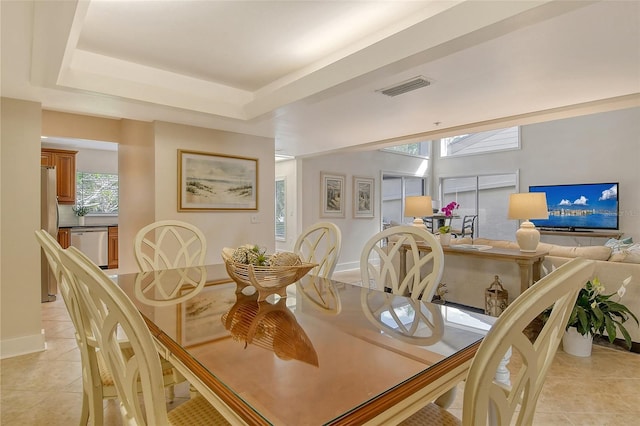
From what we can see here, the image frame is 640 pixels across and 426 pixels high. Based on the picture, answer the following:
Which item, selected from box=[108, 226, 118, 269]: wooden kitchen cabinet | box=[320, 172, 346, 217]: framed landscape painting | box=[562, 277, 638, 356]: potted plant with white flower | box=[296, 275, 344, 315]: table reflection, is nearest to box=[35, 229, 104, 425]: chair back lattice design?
box=[296, 275, 344, 315]: table reflection

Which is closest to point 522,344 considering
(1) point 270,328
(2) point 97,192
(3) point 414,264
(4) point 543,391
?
(1) point 270,328

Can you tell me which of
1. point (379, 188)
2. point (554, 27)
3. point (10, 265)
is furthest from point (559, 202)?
point (10, 265)

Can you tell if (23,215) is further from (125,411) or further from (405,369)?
(405,369)

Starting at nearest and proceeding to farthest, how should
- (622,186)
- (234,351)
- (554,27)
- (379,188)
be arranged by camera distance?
1. (234,351)
2. (554,27)
3. (622,186)
4. (379,188)

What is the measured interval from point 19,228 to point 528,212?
14.8 ft

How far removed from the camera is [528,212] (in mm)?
3318

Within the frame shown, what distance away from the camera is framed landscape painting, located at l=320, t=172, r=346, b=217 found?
21.3 ft

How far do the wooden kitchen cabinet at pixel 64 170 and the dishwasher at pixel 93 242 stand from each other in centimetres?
59

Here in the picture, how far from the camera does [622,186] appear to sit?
246 inches

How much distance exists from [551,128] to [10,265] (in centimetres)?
876

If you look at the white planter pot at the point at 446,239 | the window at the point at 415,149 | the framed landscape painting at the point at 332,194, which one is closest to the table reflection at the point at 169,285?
the white planter pot at the point at 446,239

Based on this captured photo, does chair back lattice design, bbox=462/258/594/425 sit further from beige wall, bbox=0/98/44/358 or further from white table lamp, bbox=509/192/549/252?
beige wall, bbox=0/98/44/358

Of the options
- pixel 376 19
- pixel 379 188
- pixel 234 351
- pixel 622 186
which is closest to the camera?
pixel 234 351

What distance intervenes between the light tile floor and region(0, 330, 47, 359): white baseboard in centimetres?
8
